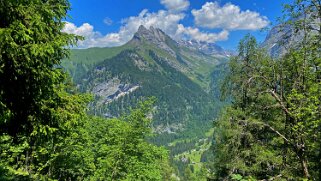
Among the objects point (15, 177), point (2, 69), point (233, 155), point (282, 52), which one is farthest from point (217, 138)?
point (2, 69)

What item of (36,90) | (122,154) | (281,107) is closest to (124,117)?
(122,154)

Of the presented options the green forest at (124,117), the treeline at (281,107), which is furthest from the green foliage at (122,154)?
the treeline at (281,107)

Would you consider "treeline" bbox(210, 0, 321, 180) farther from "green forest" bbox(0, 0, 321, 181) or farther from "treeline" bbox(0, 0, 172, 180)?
"treeline" bbox(0, 0, 172, 180)

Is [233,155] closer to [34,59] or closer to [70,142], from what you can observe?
[70,142]

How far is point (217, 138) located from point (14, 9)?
2142 centimetres

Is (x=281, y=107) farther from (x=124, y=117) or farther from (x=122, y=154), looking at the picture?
(x=124, y=117)

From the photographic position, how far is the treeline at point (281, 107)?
13.1 m

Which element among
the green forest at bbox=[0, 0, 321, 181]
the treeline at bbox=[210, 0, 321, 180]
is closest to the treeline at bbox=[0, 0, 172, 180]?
the green forest at bbox=[0, 0, 321, 181]

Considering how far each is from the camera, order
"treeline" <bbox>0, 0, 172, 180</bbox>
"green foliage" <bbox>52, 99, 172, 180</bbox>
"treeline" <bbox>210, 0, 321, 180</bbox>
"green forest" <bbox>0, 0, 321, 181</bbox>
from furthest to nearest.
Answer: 1. "green foliage" <bbox>52, 99, 172, 180</bbox>
2. "treeline" <bbox>210, 0, 321, 180</bbox>
3. "green forest" <bbox>0, 0, 321, 181</bbox>
4. "treeline" <bbox>0, 0, 172, 180</bbox>

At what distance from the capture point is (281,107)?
14719 millimetres

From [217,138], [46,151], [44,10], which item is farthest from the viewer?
[217,138]

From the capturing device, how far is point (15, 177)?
53.9 feet

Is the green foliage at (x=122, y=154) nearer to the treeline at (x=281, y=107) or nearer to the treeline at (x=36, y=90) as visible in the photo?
the treeline at (x=36, y=90)

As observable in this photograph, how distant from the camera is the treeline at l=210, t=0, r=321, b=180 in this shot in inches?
516
